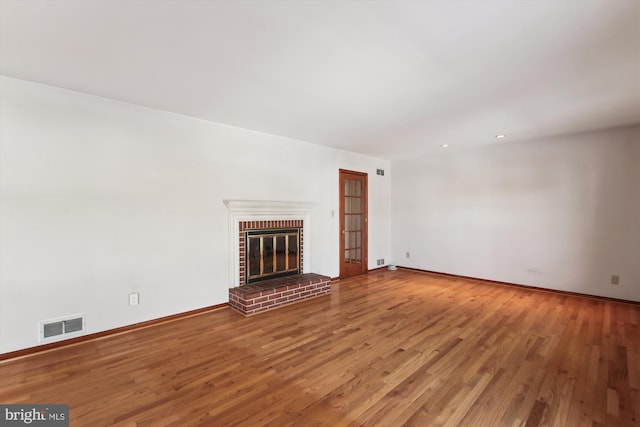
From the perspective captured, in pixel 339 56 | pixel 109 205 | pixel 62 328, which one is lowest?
pixel 62 328

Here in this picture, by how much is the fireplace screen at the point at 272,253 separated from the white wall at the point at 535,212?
292 centimetres

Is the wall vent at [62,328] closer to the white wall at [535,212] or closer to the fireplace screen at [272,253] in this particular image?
the fireplace screen at [272,253]

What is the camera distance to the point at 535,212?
4727 millimetres

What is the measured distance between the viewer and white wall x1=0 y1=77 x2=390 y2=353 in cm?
254

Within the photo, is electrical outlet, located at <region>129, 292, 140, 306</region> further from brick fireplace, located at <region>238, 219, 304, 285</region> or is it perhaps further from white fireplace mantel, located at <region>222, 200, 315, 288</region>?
brick fireplace, located at <region>238, 219, 304, 285</region>

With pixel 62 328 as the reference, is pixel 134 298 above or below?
above

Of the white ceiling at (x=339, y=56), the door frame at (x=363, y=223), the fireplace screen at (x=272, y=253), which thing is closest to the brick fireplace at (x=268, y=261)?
the fireplace screen at (x=272, y=253)


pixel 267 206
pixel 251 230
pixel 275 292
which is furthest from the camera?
pixel 267 206

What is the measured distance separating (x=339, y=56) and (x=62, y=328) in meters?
3.49

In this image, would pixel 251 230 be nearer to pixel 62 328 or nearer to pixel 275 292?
pixel 275 292

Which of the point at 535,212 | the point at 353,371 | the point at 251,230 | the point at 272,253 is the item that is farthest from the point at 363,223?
the point at 353,371

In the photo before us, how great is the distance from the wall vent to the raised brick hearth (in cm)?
155

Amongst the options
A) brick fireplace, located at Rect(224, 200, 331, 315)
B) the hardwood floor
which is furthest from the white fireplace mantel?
the hardwood floor

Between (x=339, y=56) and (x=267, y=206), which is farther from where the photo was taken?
(x=267, y=206)
